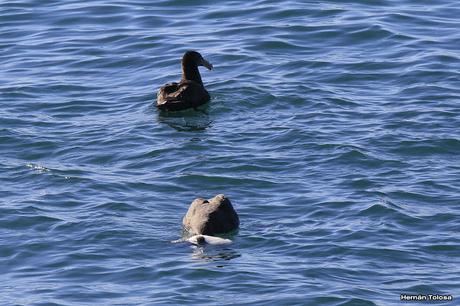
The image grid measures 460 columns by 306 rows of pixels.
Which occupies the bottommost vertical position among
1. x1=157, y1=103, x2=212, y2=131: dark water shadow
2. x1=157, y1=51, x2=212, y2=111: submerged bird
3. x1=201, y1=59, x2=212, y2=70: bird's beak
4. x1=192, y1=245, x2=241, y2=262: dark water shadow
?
x1=192, y1=245, x2=241, y2=262: dark water shadow

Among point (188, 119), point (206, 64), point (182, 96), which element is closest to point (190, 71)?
point (206, 64)

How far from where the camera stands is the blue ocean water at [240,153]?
46.9 feet

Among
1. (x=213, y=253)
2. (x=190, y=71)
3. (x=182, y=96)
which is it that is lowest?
(x=213, y=253)

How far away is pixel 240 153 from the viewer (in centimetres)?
1823

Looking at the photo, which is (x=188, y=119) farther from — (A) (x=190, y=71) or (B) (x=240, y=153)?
(B) (x=240, y=153)

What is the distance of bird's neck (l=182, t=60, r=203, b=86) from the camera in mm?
21531

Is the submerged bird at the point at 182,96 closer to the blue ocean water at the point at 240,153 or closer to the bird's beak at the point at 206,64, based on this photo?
the blue ocean water at the point at 240,153

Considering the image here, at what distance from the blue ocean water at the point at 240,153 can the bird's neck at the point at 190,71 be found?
352mm

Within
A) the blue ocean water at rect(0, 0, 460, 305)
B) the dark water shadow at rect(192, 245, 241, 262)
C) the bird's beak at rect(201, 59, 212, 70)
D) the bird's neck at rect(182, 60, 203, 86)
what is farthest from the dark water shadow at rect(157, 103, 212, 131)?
the dark water shadow at rect(192, 245, 241, 262)

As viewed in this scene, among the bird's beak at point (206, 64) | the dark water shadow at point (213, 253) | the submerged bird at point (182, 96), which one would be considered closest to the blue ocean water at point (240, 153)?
the dark water shadow at point (213, 253)

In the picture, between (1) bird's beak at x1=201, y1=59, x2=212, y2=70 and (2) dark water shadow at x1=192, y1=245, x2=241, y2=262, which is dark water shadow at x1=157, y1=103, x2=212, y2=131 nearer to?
(1) bird's beak at x1=201, y1=59, x2=212, y2=70

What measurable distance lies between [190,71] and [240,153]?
12.0ft

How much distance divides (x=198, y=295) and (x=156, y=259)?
1099 mm

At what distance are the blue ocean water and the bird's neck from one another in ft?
1.16
